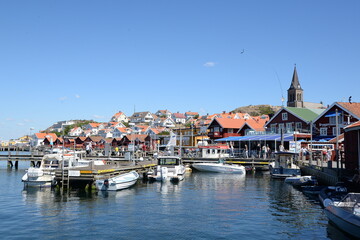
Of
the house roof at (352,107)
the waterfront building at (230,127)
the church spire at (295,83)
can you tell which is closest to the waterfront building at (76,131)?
the church spire at (295,83)

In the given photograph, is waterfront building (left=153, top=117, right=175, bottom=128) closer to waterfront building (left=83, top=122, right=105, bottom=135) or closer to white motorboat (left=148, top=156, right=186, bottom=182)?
waterfront building (left=83, top=122, right=105, bottom=135)

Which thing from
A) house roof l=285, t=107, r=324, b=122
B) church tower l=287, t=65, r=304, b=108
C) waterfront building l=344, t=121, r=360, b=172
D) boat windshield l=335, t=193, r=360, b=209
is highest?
church tower l=287, t=65, r=304, b=108

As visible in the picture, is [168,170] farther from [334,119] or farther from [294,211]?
[334,119]

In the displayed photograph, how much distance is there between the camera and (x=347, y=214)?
15.6m

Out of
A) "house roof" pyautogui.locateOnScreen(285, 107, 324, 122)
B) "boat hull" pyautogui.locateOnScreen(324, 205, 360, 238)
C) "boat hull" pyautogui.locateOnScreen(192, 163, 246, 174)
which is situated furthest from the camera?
"house roof" pyautogui.locateOnScreen(285, 107, 324, 122)

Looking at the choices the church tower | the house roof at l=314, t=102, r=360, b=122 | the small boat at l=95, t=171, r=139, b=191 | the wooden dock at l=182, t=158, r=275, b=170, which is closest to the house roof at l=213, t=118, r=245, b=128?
the wooden dock at l=182, t=158, r=275, b=170

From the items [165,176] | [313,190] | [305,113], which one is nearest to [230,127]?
[305,113]

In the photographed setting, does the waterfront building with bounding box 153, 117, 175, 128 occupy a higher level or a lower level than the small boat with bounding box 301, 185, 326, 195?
higher

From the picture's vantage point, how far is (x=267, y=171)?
1929 inches

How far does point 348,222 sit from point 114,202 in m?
15.0

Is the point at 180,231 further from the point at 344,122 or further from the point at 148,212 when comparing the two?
the point at 344,122

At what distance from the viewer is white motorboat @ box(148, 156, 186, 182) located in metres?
36.4

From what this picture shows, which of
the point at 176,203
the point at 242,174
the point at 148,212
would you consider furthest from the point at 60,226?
the point at 242,174

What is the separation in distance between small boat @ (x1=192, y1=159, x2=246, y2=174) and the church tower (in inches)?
3618
